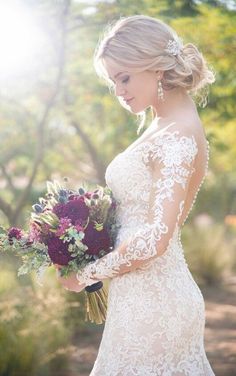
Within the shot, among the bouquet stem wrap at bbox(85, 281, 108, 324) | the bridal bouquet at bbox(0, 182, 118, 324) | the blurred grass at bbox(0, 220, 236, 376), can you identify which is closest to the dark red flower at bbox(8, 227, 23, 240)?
the bridal bouquet at bbox(0, 182, 118, 324)

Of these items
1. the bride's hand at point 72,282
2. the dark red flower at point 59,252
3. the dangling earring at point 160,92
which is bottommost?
the bride's hand at point 72,282

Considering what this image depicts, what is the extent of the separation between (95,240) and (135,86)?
1.86ft

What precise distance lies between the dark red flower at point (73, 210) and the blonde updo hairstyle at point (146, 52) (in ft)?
1.58

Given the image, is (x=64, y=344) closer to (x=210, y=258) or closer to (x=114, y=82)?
(x=114, y=82)

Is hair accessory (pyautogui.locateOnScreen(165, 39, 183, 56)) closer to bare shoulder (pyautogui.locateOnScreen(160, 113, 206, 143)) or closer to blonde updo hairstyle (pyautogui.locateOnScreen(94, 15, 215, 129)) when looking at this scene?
blonde updo hairstyle (pyautogui.locateOnScreen(94, 15, 215, 129))

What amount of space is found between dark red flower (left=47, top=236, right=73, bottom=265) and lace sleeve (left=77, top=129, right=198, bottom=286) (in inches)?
4.1

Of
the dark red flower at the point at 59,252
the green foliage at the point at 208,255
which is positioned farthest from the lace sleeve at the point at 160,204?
the green foliage at the point at 208,255

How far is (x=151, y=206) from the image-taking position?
2947 millimetres

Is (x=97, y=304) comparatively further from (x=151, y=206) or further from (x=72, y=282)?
(x=151, y=206)

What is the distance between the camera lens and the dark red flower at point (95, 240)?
122 inches

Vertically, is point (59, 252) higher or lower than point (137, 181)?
lower

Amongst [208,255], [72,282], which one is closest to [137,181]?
[72,282]

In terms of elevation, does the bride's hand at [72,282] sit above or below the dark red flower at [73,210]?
below

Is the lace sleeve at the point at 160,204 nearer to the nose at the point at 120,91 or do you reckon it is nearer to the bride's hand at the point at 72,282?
the bride's hand at the point at 72,282
